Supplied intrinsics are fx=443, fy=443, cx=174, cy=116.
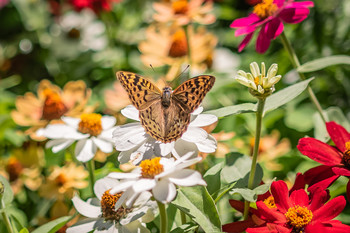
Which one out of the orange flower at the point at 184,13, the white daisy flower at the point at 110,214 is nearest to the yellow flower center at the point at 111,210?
the white daisy flower at the point at 110,214

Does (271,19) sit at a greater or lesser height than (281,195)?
greater

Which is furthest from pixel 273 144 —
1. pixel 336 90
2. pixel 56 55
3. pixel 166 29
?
pixel 56 55

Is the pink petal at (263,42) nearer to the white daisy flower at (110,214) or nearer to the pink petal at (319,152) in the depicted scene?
the pink petal at (319,152)

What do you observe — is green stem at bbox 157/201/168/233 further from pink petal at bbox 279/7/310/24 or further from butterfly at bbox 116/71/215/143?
pink petal at bbox 279/7/310/24

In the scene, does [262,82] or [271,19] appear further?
[271,19]

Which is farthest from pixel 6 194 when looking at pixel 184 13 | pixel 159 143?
pixel 184 13

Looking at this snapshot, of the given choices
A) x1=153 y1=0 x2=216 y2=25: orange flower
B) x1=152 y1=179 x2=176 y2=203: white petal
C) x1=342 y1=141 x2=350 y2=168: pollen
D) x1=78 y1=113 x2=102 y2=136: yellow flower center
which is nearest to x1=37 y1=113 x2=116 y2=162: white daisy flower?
x1=78 y1=113 x2=102 y2=136: yellow flower center

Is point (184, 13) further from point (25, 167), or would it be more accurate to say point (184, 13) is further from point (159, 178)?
point (159, 178)
